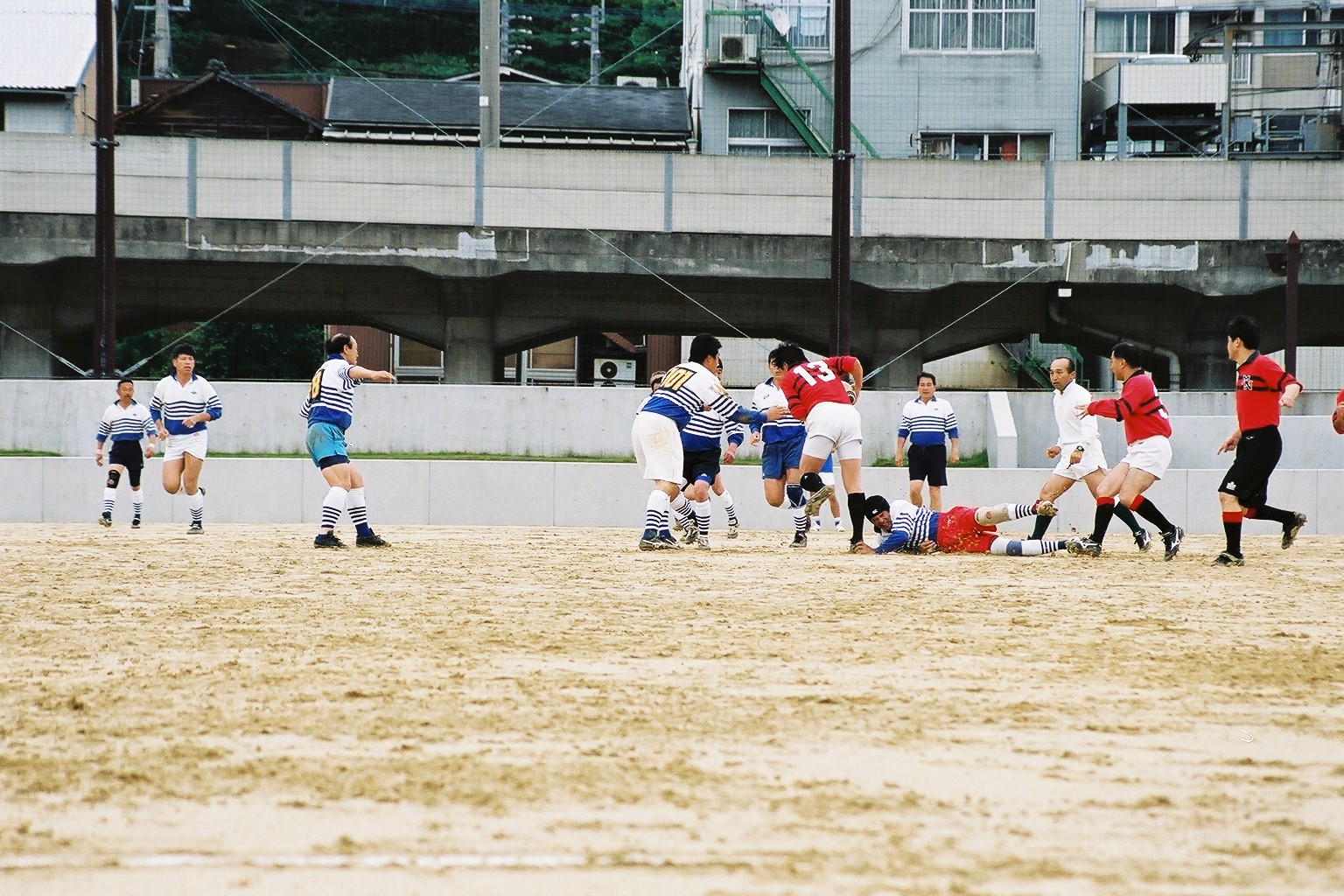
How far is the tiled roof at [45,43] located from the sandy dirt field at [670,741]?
1143 inches

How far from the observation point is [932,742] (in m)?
4.23

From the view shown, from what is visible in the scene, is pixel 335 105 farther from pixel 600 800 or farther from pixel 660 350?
pixel 600 800

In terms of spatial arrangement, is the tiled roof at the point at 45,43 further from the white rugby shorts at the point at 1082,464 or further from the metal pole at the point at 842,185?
the white rugby shorts at the point at 1082,464

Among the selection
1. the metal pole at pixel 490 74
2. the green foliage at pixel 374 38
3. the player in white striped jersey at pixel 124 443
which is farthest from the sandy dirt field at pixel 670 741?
the green foliage at pixel 374 38

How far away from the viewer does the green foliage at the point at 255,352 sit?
1436 inches

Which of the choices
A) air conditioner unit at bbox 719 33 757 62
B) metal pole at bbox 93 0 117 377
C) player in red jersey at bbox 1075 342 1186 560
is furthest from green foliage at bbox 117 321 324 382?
player in red jersey at bbox 1075 342 1186 560

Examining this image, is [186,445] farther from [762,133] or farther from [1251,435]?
[762,133]

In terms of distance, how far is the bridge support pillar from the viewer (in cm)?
2430

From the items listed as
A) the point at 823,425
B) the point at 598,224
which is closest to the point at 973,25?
the point at 598,224

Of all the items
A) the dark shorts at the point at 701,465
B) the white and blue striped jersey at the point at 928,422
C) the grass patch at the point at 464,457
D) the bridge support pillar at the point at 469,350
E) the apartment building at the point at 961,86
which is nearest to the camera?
the dark shorts at the point at 701,465

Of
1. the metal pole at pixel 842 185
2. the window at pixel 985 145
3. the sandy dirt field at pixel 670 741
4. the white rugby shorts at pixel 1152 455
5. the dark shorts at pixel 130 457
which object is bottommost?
the sandy dirt field at pixel 670 741

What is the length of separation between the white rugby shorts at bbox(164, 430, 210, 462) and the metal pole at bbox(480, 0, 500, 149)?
1119 centimetres

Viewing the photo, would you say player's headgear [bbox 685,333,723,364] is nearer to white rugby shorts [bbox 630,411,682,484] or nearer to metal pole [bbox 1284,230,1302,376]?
white rugby shorts [bbox 630,411,682,484]

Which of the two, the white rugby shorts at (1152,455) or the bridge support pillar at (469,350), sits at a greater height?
the bridge support pillar at (469,350)
